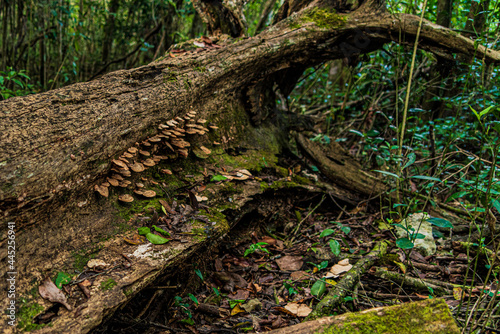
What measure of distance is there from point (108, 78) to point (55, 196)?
1289 millimetres

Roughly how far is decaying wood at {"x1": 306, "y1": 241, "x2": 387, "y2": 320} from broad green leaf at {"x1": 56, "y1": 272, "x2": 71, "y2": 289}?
152cm

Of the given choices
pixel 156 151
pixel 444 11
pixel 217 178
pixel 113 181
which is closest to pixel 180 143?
pixel 156 151

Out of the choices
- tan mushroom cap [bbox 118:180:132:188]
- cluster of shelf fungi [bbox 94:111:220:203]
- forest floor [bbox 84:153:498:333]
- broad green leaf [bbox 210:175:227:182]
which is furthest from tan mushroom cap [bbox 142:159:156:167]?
forest floor [bbox 84:153:498:333]

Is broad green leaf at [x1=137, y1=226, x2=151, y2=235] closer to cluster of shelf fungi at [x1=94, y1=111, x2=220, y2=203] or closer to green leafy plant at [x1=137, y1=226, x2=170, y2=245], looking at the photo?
green leafy plant at [x1=137, y1=226, x2=170, y2=245]

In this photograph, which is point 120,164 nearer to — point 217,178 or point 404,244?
point 217,178

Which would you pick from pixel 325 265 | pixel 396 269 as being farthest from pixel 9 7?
pixel 396 269

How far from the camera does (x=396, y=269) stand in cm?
263

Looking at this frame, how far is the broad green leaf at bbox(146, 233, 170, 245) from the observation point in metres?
2.21

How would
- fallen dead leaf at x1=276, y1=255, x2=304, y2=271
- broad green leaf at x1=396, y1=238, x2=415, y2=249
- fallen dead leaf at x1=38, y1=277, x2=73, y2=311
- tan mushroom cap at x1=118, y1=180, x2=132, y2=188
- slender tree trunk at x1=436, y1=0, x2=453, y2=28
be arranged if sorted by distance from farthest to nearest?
slender tree trunk at x1=436, y1=0, x2=453, y2=28 < fallen dead leaf at x1=276, y1=255, x2=304, y2=271 < tan mushroom cap at x1=118, y1=180, x2=132, y2=188 < broad green leaf at x1=396, y1=238, x2=415, y2=249 < fallen dead leaf at x1=38, y1=277, x2=73, y2=311

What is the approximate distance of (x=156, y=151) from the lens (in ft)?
9.68

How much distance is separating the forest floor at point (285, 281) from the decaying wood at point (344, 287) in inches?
1.3

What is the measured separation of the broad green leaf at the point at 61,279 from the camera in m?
1.79

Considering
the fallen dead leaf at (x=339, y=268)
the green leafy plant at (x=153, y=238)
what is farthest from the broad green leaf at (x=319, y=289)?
the green leafy plant at (x=153, y=238)

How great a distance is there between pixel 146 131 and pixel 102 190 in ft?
2.41
